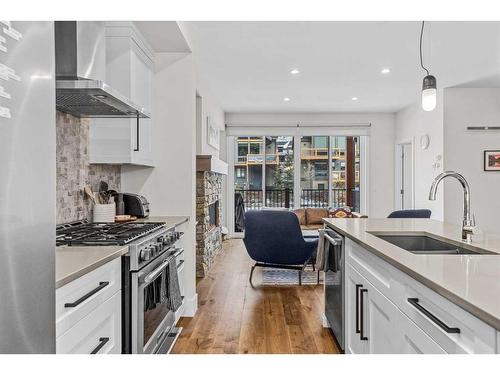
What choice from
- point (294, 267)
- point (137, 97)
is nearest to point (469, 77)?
point (294, 267)

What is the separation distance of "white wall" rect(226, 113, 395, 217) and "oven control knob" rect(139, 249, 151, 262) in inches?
246

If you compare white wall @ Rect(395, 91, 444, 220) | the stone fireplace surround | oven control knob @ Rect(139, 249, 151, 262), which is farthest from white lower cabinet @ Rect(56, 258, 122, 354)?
white wall @ Rect(395, 91, 444, 220)

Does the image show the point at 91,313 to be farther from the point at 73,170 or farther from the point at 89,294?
the point at 73,170

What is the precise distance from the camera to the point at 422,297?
1227 millimetres

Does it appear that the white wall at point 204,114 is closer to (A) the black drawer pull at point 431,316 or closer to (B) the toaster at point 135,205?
(B) the toaster at point 135,205

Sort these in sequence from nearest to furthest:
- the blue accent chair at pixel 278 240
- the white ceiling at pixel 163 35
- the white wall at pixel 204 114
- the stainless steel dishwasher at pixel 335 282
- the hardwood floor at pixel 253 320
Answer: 1. the stainless steel dishwasher at pixel 335 282
2. the hardwood floor at pixel 253 320
3. the white ceiling at pixel 163 35
4. the blue accent chair at pixel 278 240
5. the white wall at pixel 204 114

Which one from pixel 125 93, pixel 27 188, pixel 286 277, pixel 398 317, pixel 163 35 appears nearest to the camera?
pixel 27 188

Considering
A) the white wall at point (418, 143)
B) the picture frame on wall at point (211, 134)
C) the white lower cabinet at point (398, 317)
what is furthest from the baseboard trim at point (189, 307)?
the white wall at point (418, 143)

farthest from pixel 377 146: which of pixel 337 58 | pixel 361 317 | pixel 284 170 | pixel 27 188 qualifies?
pixel 27 188

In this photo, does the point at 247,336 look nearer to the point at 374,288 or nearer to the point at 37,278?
the point at 374,288

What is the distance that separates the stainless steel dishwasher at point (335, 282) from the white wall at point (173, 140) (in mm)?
1221

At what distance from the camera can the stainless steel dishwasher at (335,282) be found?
248 centimetres

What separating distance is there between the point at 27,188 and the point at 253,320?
2724 millimetres

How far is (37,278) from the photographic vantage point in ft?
2.77
